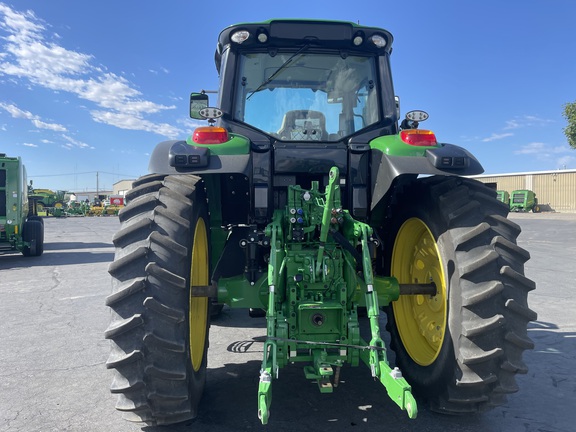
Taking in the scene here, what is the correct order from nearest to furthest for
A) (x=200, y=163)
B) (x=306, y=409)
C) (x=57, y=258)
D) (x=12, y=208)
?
(x=200, y=163) < (x=306, y=409) < (x=12, y=208) < (x=57, y=258)

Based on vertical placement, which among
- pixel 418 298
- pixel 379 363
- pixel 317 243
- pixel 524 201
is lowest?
pixel 379 363

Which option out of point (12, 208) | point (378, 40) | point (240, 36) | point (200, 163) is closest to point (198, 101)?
point (240, 36)

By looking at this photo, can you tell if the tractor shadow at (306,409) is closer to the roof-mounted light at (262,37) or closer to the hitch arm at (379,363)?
the hitch arm at (379,363)

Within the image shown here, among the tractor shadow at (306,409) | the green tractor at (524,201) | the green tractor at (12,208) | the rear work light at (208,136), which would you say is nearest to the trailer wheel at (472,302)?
the tractor shadow at (306,409)

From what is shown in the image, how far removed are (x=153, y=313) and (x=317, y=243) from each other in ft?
4.01

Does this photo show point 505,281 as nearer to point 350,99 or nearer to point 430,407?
point 430,407

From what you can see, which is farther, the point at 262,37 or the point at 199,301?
the point at 262,37

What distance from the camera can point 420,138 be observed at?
3.04 metres

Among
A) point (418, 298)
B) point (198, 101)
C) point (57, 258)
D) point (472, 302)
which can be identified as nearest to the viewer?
point (472, 302)

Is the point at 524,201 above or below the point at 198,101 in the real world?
below

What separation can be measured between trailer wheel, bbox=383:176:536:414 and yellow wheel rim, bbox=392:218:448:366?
1.1 inches

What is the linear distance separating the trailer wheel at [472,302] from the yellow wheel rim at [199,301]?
4.94 ft

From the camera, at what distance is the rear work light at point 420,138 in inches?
119

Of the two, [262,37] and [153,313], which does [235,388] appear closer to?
[153,313]
